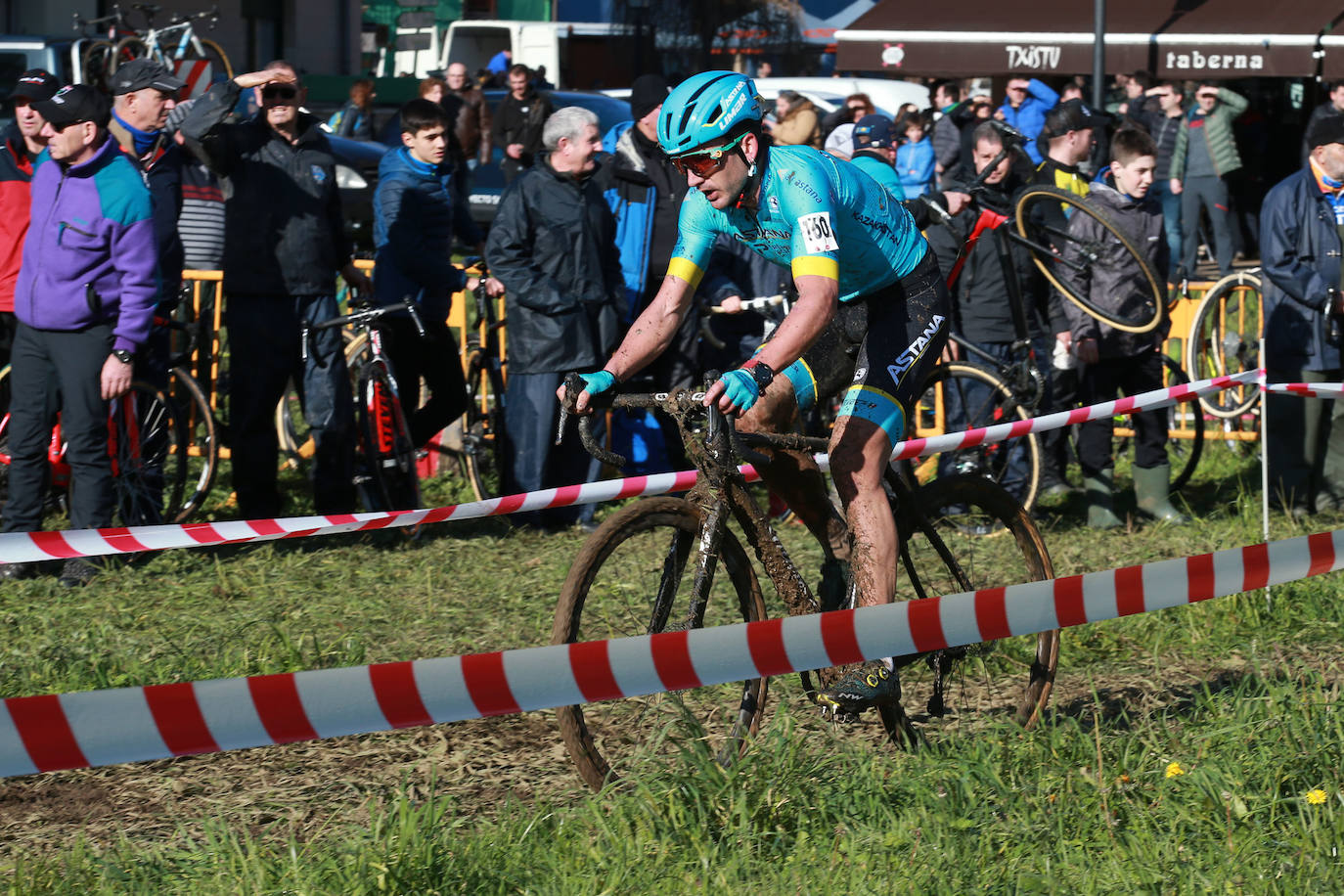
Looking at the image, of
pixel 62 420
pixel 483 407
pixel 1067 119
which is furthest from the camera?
pixel 483 407

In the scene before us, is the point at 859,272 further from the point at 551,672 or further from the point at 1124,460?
the point at 1124,460

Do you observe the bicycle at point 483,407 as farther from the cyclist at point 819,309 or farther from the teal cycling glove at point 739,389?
the teal cycling glove at point 739,389

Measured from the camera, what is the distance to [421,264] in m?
8.41

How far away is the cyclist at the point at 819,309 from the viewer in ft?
14.5

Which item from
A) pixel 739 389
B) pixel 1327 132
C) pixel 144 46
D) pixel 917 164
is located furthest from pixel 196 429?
pixel 917 164

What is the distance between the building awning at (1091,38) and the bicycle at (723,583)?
53.2 feet

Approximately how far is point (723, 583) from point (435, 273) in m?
4.07

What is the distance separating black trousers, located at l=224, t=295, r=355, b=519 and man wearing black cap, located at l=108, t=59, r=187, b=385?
1.10 feet

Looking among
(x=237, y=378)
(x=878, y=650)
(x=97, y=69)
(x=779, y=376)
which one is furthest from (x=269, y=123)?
(x=97, y=69)

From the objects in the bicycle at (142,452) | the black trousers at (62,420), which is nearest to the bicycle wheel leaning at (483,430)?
the bicycle at (142,452)

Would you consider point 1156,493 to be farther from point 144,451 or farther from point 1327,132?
point 144,451

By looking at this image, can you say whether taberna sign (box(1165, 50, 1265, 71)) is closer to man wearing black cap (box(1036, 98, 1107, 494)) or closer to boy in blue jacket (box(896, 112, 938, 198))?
boy in blue jacket (box(896, 112, 938, 198))

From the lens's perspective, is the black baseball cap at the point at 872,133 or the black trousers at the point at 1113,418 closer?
the black trousers at the point at 1113,418

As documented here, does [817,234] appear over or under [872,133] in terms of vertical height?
under
